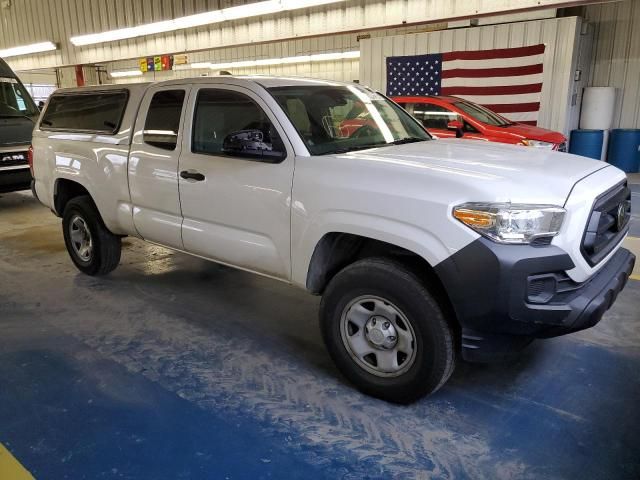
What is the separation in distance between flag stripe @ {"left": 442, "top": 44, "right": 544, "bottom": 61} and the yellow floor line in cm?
1239

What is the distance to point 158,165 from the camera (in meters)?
4.08

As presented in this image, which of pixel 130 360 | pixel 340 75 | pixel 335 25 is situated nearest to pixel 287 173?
pixel 130 360

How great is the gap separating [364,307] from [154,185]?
81.1 inches

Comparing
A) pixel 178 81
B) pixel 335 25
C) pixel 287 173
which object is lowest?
pixel 287 173

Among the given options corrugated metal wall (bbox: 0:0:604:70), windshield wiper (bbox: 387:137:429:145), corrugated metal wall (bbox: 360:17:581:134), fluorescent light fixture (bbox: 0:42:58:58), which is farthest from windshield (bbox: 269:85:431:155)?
fluorescent light fixture (bbox: 0:42:58:58)

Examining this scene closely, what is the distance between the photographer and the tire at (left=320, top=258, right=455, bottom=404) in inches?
109

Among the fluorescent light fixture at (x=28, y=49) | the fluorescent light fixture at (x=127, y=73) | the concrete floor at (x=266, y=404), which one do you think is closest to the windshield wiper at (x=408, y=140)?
the concrete floor at (x=266, y=404)

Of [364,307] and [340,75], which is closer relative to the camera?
[364,307]

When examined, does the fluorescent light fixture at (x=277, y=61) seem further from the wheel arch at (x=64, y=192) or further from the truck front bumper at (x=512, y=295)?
the truck front bumper at (x=512, y=295)

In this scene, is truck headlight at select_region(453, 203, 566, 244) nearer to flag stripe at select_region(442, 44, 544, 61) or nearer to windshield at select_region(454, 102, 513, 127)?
windshield at select_region(454, 102, 513, 127)

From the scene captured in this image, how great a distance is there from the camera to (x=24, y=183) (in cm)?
888

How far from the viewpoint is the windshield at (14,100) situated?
30.7 feet

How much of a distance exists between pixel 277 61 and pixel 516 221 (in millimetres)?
21430

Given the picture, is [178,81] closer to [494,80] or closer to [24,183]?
[24,183]
